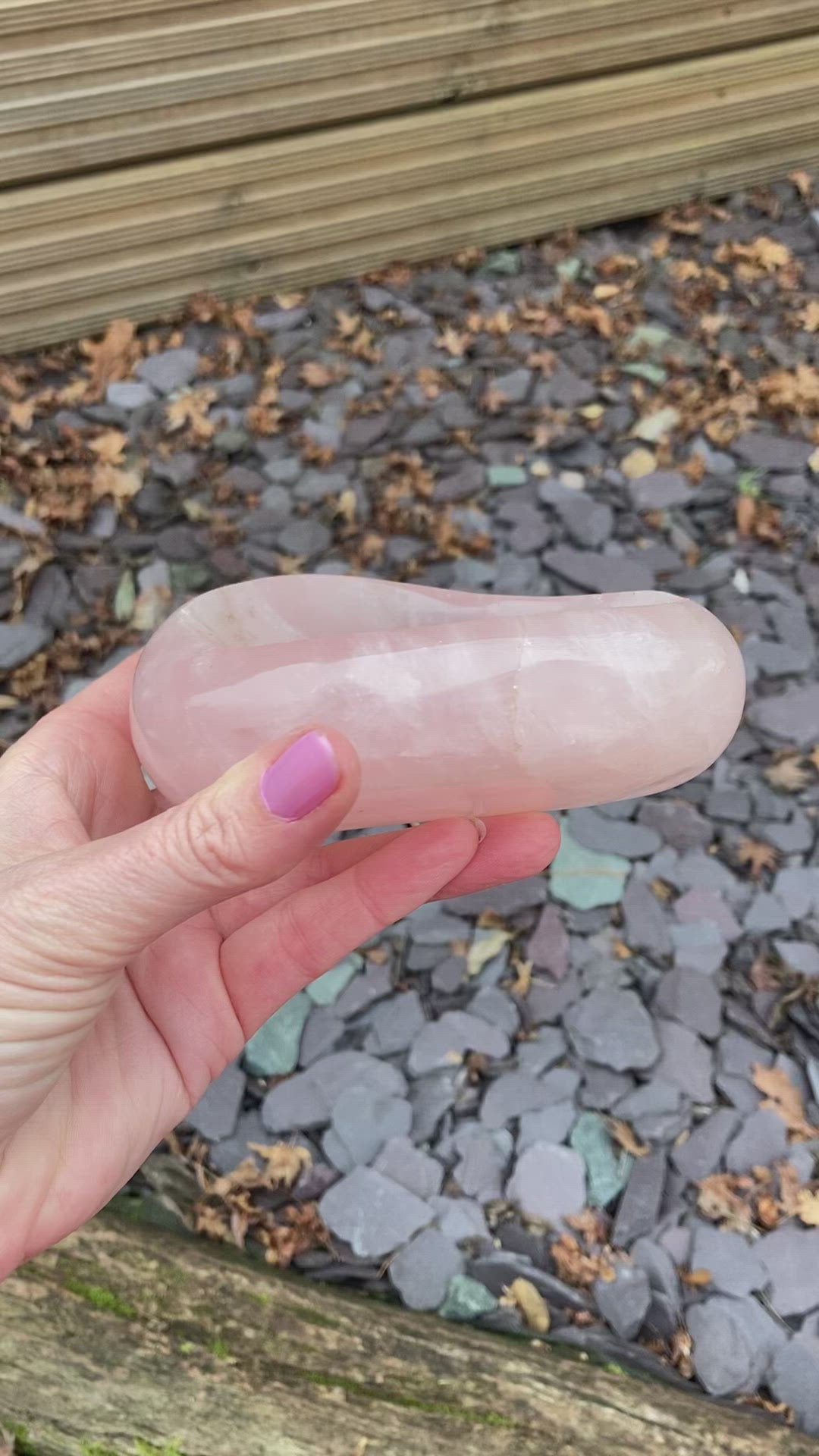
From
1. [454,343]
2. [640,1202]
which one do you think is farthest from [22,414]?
[640,1202]

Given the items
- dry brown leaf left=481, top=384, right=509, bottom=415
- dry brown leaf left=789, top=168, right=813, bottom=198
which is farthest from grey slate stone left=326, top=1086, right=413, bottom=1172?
dry brown leaf left=789, top=168, right=813, bottom=198

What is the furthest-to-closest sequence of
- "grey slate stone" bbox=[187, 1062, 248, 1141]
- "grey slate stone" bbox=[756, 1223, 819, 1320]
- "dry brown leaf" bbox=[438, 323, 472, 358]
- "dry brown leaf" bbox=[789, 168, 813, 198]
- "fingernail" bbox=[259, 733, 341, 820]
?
"dry brown leaf" bbox=[789, 168, 813, 198]
"dry brown leaf" bbox=[438, 323, 472, 358]
"grey slate stone" bbox=[187, 1062, 248, 1141]
"grey slate stone" bbox=[756, 1223, 819, 1320]
"fingernail" bbox=[259, 733, 341, 820]

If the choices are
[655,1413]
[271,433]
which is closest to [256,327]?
[271,433]

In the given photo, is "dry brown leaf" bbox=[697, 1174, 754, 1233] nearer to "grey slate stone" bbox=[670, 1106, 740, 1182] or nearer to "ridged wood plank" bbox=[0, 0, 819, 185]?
"grey slate stone" bbox=[670, 1106, 740, 1182]

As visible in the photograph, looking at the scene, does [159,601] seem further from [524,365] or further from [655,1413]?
[655,1413]

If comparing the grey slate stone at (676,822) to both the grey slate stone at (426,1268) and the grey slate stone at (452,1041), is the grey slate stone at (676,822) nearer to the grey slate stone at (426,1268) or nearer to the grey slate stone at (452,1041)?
the grey slate stone at (452,1041)

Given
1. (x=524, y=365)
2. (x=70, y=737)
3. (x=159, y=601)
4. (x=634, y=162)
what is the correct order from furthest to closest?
(x=634, y=162) < (x=524, y=365) < (x=159, y=601) < (x=70, y=737)

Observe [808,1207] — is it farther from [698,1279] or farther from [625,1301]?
[625,1301]
